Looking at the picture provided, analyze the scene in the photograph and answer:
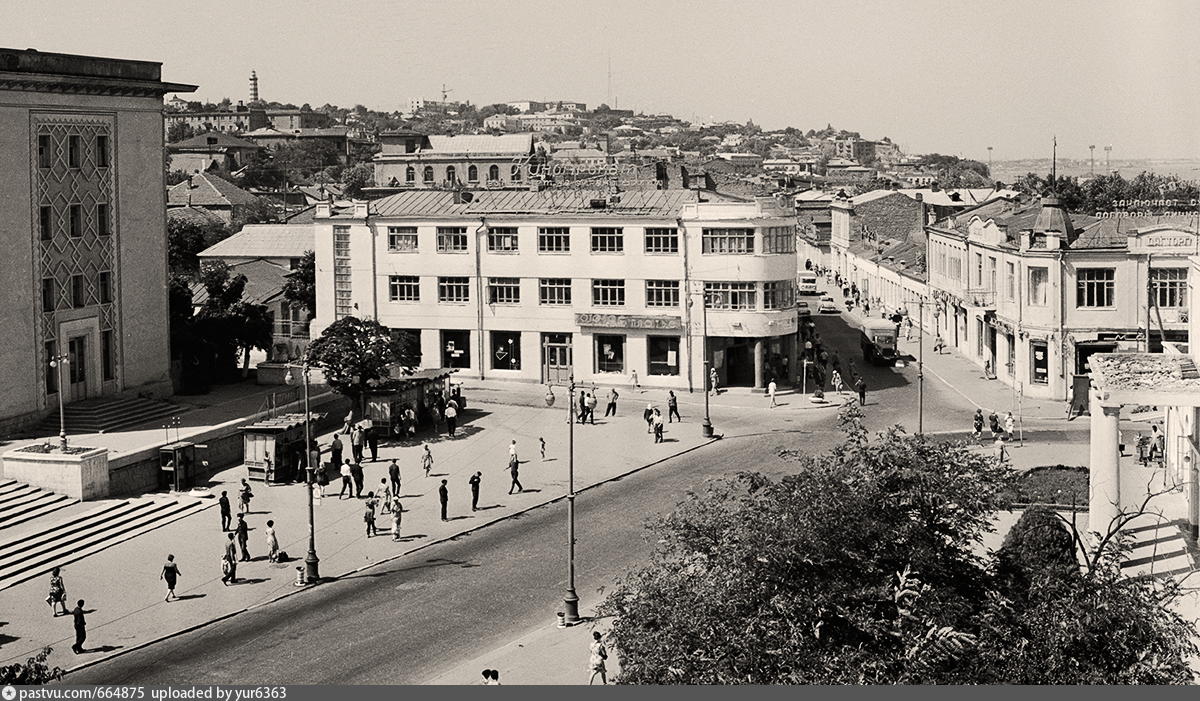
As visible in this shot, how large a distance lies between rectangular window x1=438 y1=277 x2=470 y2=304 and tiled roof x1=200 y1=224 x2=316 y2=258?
25596 mm

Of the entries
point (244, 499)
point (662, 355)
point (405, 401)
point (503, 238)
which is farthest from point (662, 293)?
point (244, 499)

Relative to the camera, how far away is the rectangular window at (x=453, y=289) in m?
68.3

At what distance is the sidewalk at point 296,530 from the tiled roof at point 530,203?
1124 cm

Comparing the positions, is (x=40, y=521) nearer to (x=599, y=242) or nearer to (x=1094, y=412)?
(x=1094, y=412)

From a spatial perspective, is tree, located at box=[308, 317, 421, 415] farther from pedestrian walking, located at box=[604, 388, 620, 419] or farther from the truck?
the truck

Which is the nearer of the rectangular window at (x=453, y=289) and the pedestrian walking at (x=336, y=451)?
the pedestrian walking at (x=336, y=451)

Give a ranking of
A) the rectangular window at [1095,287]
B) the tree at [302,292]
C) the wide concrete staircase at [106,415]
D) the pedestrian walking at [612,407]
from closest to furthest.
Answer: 1. the wide concrete staircase at [106,415]
2. the pedestrian walking at [612,407]
3. the rectangular window at [1095,287]
4. the tree at [302,292]

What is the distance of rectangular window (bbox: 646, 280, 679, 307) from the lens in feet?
213

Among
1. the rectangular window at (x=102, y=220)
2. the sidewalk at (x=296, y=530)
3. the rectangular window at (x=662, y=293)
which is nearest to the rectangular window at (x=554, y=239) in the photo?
the rectangular window at (x=662, y=293)

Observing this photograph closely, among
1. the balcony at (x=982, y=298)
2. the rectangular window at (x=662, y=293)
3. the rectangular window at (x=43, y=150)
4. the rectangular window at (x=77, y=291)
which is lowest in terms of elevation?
the balcony at (x=982, y=298)

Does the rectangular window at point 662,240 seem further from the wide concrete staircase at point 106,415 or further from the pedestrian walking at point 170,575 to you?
the pedestrian walking at point 170,575

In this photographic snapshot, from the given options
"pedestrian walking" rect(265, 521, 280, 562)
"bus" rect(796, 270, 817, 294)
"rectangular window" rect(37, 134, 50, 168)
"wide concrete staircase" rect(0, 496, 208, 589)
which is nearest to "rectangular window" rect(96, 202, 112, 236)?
"rectangular window" rect(37, 134, 50, 168)

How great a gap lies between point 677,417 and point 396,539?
19.8 m

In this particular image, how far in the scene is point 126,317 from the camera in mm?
53969
